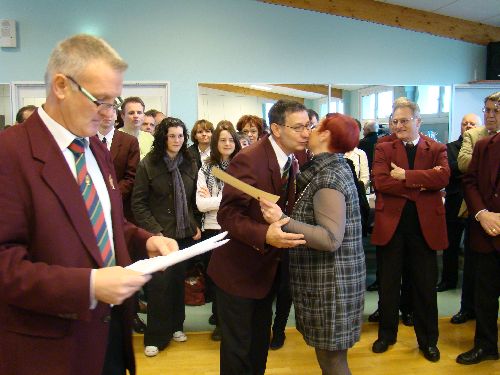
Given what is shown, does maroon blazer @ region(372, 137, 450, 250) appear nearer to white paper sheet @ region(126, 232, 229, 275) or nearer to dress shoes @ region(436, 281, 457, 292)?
dress shoes @ region(436, 281, 457, 292)

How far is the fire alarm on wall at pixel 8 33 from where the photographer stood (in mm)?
5680

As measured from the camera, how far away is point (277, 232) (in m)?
1.78

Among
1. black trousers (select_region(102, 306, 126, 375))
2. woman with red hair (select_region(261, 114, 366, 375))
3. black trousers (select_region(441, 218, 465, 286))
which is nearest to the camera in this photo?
black trousers (select_region(102, 306, 126, 375))

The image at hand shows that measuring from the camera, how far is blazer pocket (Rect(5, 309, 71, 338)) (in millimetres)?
1086

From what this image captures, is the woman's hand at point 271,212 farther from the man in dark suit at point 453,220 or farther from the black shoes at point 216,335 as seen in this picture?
the man in dark suit at point 453,220

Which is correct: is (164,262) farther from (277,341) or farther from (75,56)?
(277,341)

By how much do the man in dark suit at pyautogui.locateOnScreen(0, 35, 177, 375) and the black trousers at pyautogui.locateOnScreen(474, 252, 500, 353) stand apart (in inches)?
100

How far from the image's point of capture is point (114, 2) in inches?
230

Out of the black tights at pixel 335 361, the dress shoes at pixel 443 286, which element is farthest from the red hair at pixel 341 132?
the dress shoes at pixel 443 286

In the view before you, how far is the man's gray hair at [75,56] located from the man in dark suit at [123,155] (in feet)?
6.58

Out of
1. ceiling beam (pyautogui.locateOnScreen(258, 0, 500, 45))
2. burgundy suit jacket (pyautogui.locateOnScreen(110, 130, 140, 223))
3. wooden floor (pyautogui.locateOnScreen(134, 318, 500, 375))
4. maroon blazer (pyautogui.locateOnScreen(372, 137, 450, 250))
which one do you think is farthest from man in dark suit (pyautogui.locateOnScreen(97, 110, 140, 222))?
ceiling beam (pyautogui.locateOnScreen(258, 0, 500, 45))

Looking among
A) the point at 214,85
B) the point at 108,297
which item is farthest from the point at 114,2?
the point at 108,297

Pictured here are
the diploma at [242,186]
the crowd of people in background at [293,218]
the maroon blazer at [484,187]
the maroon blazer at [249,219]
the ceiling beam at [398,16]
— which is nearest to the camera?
the diploma at [242,186]

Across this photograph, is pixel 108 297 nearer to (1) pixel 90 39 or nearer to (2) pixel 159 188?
(1) pixel 90 39
